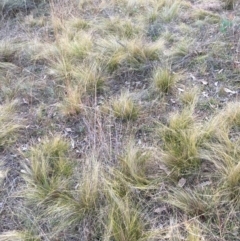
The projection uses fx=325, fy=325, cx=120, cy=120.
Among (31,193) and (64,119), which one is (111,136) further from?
(31,193)

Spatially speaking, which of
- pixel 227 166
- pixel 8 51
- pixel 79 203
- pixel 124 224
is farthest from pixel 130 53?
pixel 124 224

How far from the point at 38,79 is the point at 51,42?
35.3 inches

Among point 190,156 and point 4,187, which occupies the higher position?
point 190,156

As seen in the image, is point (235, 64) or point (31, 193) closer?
point (31, 193)

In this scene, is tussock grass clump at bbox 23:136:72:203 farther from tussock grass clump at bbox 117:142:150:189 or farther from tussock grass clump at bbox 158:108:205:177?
tussock grass clump at bbox 158:108:205:177

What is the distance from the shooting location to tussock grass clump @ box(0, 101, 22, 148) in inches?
105

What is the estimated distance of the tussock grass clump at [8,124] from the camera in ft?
8.77

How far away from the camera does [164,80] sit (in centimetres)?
307

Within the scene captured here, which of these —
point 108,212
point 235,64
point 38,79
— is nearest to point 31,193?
point 108,212

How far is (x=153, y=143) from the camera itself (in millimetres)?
2490

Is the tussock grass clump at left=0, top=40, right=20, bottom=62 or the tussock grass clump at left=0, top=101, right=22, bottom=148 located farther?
the tussock grass clump at left=0, top=40, right=20, bottom=62

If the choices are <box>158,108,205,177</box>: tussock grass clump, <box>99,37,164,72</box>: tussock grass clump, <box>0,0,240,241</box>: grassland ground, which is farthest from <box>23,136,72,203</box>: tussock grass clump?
<box>99,37,164,72</box>: tussock grass clump

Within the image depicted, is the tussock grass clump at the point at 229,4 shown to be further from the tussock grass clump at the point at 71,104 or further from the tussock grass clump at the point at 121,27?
the tussock grass clump at the point at 71,104

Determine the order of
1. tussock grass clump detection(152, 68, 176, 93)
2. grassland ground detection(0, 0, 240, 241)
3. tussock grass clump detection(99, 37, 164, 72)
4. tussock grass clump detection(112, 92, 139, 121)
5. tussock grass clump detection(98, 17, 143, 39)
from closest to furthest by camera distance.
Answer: grassland ground detection(0, 0, 240, 241) → tussock grass clump detection(112, 92, 139, 121) → tussock grass clump detection(152, 68, 176, 93) → tussock grass clump detection(99, 37, 164, 72) → tussock grass clump detection(98, 17, 143, 39)
